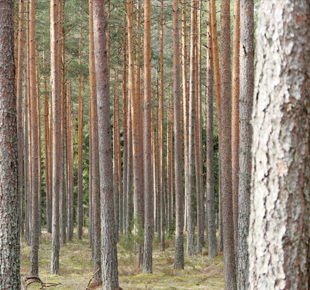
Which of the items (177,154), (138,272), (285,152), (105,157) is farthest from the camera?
(177,154)

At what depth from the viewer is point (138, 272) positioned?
11664mm

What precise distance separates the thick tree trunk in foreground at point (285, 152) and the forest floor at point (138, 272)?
724 cm

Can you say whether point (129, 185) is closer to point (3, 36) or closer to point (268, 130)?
point (3, 36)

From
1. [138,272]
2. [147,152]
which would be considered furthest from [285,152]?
[138,272]

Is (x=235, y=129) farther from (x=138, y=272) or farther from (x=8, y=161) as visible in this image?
(x=138, y=272)

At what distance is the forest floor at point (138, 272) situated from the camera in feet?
31.4

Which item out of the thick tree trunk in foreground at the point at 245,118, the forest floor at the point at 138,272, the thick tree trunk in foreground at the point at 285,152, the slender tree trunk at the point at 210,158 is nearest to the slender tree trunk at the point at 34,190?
the forest floor at the point at 138,272

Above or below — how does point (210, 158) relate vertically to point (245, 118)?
below

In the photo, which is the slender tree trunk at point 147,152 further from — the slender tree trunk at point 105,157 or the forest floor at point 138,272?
the slender tree trunk at point 105,157

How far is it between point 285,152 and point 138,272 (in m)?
10.4

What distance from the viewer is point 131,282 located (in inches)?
389

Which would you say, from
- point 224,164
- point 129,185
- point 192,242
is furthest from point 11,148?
point 129,185

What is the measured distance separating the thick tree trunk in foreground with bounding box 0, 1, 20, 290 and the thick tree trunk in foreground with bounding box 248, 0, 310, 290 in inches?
160

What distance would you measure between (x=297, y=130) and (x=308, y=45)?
19.9 inches
